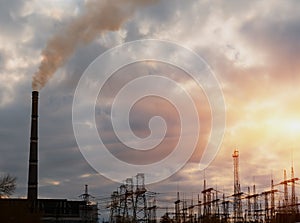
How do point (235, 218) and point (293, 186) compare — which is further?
point (235, 218)

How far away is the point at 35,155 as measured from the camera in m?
75.9

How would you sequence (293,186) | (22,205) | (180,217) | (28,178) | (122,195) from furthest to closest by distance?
(180,217)
(122,195)
(293,186)
(28,178)
(22,205)

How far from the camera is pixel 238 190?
96.9 m

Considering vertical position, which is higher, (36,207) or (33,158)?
(33,158)

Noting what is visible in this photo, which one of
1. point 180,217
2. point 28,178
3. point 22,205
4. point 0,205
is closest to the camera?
point 0,205

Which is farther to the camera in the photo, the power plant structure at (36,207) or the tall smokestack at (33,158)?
the tall smokestack at (33,158)

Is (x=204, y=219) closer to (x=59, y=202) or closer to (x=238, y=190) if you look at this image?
(x=238, y=190)

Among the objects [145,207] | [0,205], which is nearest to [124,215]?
[145,207]

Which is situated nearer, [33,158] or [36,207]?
[36,207]

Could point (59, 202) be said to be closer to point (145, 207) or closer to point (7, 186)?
point (145, 207)

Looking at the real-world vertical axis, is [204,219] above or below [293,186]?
below

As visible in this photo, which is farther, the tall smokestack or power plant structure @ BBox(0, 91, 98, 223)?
the tall smokestack

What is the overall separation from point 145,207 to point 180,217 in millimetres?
17252

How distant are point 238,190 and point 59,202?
1344 inches
